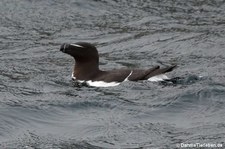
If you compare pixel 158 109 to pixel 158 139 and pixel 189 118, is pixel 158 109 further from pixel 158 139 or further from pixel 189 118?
pixel 158 139

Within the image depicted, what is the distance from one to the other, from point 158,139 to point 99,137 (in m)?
0.75

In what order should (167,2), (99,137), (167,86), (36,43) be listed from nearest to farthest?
(99,137), (167,86), (36,43), (167,2)

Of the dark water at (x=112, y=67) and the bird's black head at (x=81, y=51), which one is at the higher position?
the bird's black head at (x=81, y=51)

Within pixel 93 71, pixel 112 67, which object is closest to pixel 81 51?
pixel 93 71

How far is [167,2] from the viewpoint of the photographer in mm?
19391

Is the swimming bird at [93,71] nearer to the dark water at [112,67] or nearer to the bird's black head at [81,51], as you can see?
the bird's black head at [81,51]

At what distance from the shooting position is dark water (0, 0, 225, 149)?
10336 millimetres

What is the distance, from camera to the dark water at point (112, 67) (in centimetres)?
1034

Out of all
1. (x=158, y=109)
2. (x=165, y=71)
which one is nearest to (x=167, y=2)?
(x=165, y=71)

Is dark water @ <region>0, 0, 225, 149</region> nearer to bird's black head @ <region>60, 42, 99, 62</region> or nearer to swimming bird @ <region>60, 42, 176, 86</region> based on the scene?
swimming bird @ <region>60, 42, 176, 86</region>

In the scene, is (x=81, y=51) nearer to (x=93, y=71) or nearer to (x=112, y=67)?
(x=93, y=71)

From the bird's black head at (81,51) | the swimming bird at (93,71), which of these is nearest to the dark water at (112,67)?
the swimming bird at (93,71)

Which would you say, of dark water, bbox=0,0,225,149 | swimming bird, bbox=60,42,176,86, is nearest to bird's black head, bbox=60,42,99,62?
swimming bird, bbox=60,42,176,86

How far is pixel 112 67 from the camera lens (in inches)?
597
